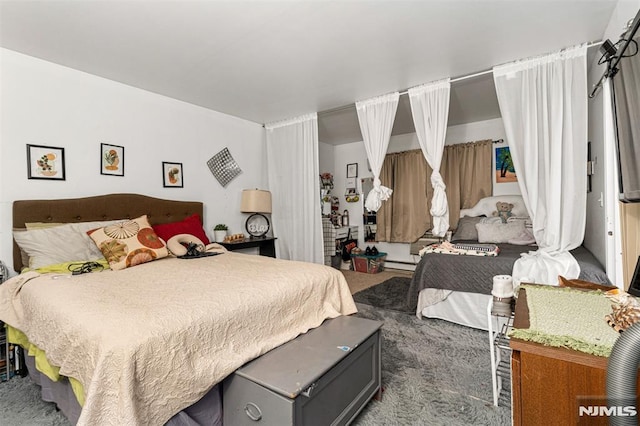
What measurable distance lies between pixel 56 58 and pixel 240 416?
3.06 metres

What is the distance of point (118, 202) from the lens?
9.38ft

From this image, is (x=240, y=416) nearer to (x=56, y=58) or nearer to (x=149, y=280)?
(x=149, y=280)

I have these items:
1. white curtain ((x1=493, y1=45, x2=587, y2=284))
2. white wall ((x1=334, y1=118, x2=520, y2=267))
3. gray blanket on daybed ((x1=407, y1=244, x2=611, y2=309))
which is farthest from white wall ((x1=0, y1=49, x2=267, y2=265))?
white curtain ((x1=493, y1=45, x2=587, y2=284))

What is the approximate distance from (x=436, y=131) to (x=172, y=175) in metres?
2.86

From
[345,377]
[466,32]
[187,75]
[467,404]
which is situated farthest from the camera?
[187,75]

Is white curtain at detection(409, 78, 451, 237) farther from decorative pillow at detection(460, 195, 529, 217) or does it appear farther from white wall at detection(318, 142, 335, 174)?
white wall at detection(318, 142, 335, 174)


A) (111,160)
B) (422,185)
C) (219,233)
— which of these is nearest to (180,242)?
(219,233)

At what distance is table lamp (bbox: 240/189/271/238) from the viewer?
3960 mm

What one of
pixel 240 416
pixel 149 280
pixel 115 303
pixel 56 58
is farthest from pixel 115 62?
pixel 240 416

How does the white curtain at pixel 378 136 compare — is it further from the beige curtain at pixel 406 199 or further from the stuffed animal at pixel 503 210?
the beige curtain at pixel 406 199

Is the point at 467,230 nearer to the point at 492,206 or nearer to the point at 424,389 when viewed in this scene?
the point at 492,206

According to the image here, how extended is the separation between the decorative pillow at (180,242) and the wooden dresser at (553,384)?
2553 mm

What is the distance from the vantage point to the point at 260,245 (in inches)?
161

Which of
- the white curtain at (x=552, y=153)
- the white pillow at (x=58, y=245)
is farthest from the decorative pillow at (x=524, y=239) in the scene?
the white pillow at (x=58, y=245)
